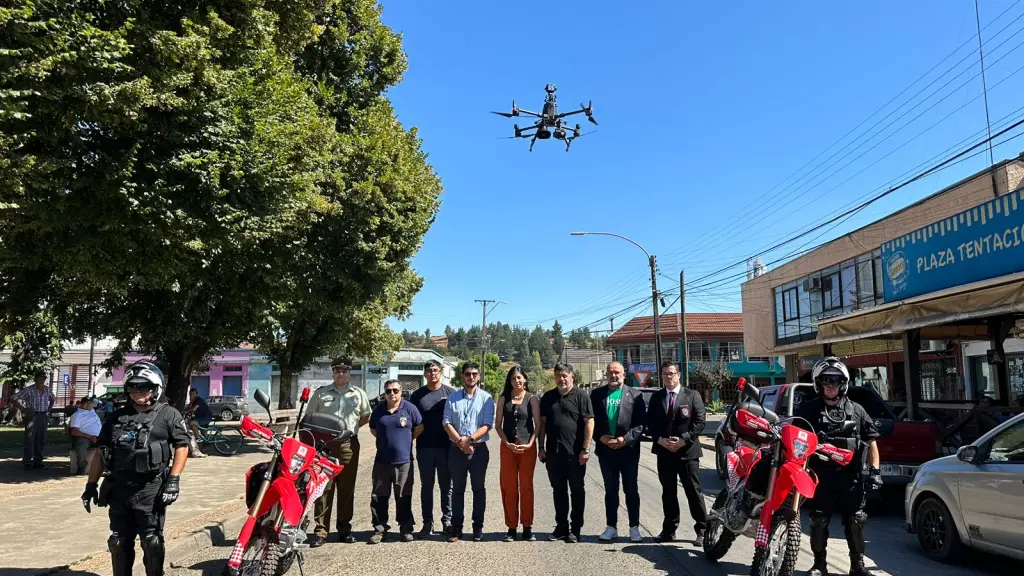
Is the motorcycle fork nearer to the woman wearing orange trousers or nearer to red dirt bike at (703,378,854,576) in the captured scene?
red dirt bike at (703,378,854,576)

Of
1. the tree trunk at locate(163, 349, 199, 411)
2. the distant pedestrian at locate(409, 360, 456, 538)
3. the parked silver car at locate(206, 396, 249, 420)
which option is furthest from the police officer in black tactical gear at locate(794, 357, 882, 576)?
the parked silver car at locate(206, 396, 249, 420)

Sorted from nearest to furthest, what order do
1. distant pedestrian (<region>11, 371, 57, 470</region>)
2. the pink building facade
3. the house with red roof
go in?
distant pedestrian (<region>11, 371, 57, 470</region>)
the pink building facade
the house with red roof

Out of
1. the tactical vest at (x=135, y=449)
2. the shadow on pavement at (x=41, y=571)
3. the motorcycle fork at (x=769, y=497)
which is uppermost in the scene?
the tactical vest at (x=135, y=449)

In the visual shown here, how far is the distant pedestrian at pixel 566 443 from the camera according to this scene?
730 centimetres

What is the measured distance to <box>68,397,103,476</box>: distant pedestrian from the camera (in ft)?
33.1

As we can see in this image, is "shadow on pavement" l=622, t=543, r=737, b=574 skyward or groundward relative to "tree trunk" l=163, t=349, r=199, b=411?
groundward

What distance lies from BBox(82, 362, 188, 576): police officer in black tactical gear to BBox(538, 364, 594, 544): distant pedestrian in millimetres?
3658

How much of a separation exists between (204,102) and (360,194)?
6348 millimetres

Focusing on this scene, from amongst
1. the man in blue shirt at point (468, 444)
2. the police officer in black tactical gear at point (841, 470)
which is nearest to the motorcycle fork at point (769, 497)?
the police officer in black tactical gear at point (841, 470)

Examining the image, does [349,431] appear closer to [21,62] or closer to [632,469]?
[632,469]

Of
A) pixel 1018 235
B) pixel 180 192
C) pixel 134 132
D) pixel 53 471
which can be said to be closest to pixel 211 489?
pixel 53 471

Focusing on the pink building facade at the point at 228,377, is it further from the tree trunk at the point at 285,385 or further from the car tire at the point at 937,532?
the car tire at the point at 937,532

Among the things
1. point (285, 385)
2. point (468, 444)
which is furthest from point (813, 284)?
point (468, 444)

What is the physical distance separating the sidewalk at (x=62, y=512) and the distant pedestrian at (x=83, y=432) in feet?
0.99
